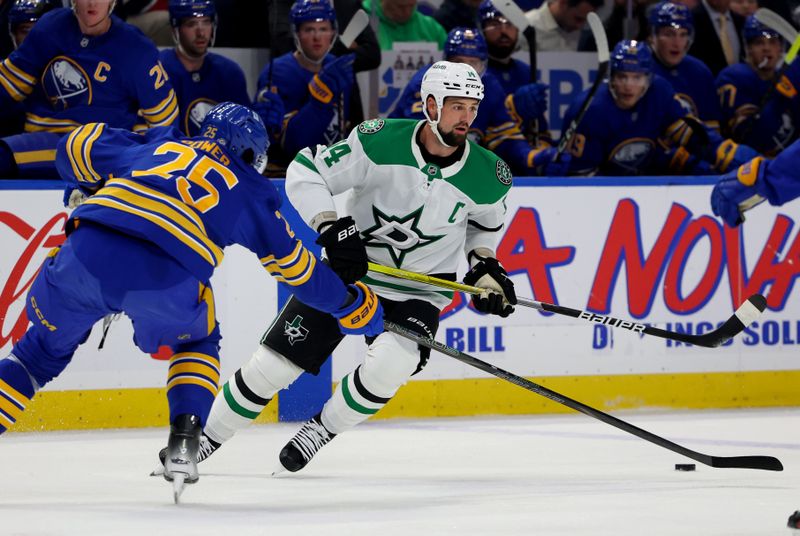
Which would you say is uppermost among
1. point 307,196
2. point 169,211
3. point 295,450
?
point 169,211

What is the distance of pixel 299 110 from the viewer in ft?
21.1

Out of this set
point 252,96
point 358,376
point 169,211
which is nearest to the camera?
point 169,211

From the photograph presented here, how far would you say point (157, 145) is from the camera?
13.2 ft

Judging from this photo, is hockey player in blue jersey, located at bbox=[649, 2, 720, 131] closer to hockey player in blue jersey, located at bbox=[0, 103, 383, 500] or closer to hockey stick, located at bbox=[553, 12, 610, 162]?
hockey stick, located at bbox=[553, 12, 610, 162]

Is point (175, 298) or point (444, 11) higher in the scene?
point (175, 298)

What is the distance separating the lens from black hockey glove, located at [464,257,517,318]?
4797 mm

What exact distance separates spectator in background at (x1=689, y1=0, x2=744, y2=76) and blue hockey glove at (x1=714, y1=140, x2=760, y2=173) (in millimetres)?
926

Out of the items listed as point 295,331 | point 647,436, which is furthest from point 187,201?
point 647,436

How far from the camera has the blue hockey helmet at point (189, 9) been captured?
6.25 metres

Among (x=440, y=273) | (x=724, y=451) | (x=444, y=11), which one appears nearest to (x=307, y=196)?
(x=440, y=273)

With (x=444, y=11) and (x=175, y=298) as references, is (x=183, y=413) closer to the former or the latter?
(x=175, y=298)

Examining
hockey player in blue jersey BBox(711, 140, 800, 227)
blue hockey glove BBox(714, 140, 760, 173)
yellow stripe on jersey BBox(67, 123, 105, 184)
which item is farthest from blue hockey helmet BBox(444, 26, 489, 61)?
hockey player in blue jersey BBox(711, 140, 800, 227)

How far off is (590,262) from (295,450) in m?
2.11

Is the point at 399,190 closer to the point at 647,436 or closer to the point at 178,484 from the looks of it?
the point at 647,436
